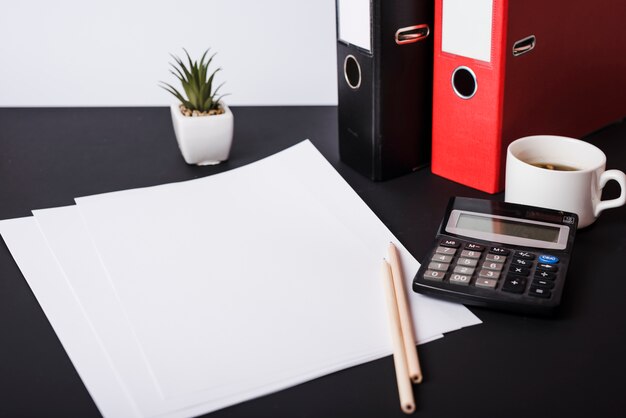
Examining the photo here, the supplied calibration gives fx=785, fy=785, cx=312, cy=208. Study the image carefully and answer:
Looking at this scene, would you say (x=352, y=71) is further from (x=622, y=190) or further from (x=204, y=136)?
(x=622, y=190)

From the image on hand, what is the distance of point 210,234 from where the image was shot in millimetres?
813

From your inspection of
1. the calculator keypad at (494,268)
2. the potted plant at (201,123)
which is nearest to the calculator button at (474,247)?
the calculator keypad at (494,268)

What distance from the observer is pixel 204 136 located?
3.18 ft

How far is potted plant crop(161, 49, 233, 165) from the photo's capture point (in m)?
0.96

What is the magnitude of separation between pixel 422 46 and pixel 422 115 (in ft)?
0.27

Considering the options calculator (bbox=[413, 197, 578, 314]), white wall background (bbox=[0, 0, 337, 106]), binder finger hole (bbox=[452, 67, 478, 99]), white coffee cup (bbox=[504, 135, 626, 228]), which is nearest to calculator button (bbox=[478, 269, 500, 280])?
calculator (bbox=[413, 197, 578, 314])

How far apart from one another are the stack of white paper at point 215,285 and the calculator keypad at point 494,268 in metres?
0.03

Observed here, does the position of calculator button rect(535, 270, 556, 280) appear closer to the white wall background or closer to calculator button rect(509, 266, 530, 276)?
calculator button rect(509, 266, 530, 276)

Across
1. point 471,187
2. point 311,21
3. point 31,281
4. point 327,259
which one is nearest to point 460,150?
point 471,187

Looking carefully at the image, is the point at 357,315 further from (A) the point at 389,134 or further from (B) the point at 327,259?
(A) the point at 389,134

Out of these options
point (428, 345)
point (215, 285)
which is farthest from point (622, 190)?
point (215, 285)

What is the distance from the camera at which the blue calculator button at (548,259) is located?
0.71 metres

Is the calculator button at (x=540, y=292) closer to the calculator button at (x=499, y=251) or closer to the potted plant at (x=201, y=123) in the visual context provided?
the calculator button at (x=499, y=251)

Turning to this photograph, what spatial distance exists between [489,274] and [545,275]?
0.05 m
